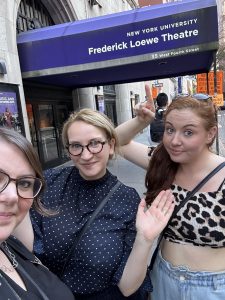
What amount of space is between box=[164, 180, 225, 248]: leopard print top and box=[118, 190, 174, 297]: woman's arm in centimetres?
13

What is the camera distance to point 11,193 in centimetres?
104

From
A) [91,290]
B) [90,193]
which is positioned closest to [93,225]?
[90,193]

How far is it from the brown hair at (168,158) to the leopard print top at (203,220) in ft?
0.65

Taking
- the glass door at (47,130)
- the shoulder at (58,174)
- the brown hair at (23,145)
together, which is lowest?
the glass door at (47,130)

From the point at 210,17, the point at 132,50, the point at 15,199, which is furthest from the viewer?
the point at 132,50

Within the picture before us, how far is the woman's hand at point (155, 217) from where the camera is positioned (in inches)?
58.8

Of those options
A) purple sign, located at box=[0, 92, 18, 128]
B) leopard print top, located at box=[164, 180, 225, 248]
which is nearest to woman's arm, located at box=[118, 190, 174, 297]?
leopard print top, located at box=[164, 180, 225, 248]

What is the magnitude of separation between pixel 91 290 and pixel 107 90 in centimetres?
1443

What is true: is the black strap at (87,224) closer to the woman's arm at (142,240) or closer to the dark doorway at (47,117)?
the woman's arm at (142,240)

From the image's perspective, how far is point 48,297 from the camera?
116 cm

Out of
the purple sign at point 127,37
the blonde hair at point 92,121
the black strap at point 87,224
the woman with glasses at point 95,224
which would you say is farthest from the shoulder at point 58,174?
the purple sign at point 127,37

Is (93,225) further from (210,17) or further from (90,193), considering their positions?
(210,17)

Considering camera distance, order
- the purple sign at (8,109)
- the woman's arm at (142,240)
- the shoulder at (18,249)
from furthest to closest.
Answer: the purple sign at (8,109) → the woman's arm at (142,240) → the shoulder at (18,249)

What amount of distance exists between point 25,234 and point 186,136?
976 mm
